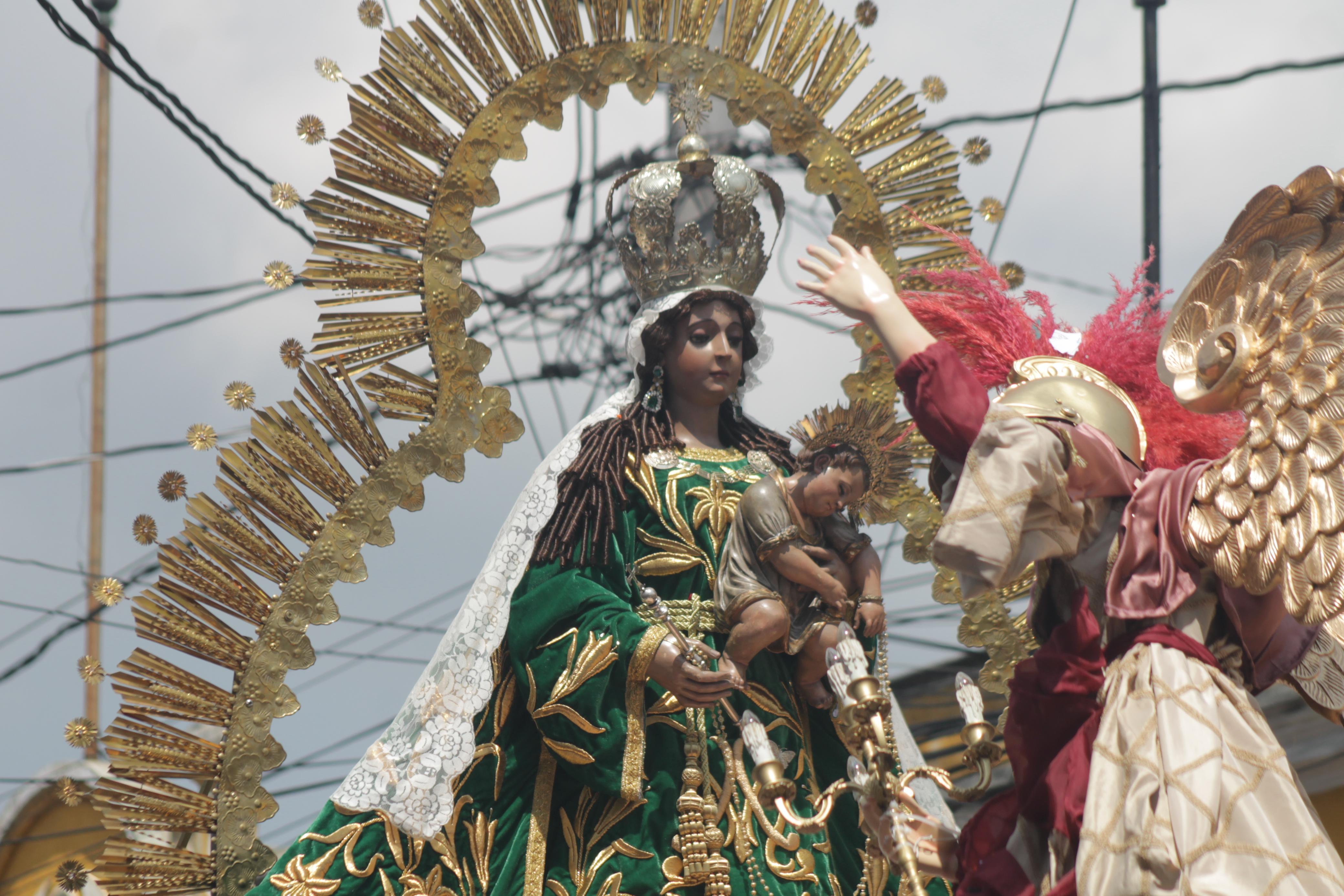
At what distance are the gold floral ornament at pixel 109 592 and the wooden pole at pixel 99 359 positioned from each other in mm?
2997

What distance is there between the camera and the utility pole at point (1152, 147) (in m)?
5.89

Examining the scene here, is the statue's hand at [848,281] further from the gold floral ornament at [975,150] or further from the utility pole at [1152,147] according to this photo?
the utility pole at [1152,147]

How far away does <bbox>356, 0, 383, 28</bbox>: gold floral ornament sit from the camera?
12.6 ft

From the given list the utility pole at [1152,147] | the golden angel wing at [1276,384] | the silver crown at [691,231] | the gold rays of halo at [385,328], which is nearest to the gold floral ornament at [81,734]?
the gold rays of halo at [385,328]

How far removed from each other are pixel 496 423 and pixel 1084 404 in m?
1.62

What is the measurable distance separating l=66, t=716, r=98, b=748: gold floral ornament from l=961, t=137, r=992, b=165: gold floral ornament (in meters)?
2.68

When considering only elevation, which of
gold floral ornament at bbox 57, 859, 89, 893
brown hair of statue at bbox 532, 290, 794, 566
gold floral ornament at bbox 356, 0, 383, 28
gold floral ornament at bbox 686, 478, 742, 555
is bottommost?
gold floral ornament at bbox 57, 859, 89, 893

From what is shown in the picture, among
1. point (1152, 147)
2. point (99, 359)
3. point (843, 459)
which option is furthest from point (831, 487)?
point (99, 359)

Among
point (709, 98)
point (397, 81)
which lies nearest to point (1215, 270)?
point (709, 98)

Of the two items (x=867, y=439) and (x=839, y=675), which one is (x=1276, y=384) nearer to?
(x=839, y=675)

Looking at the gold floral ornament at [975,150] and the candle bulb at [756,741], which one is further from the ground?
the gold floral ornament at [975,150]

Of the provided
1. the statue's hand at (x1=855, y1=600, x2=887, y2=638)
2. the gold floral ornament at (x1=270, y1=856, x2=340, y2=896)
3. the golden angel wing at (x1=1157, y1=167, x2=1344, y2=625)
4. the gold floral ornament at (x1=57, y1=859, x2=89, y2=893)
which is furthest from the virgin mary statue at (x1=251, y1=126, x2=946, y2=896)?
the golden angel wing at (x1=1157, y1=167, x2=1344, y2=625)

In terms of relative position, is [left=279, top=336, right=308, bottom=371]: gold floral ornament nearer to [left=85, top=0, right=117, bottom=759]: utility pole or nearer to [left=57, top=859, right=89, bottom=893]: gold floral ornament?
[left=57, top=859, right=89, bottom=893]: gold floral ornament

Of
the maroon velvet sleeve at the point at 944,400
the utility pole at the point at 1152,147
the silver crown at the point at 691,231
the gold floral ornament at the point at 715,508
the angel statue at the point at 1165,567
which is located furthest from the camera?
the utility pole at the point at 1152,147
